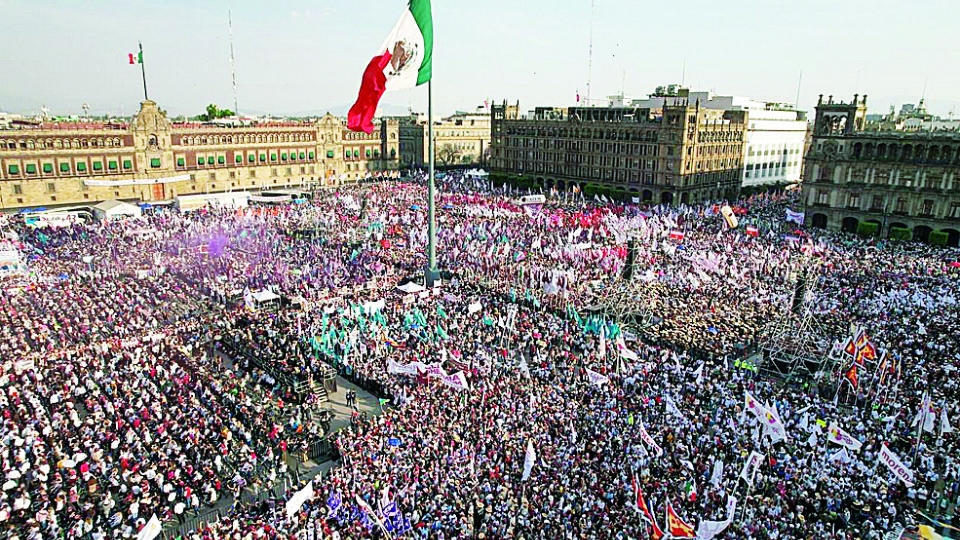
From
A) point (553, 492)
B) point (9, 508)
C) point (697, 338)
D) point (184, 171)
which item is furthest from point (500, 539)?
point (184, 171)

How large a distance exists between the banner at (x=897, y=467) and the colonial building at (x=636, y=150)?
222 ft

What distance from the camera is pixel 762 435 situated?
22.3 meters

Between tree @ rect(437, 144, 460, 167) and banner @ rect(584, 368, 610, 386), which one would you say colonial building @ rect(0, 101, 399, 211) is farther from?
banner @ rect(584, 368, 610, 386)

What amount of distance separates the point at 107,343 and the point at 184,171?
61.1 meters

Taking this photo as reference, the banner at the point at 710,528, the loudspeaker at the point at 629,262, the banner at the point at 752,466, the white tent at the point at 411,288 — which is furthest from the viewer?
the loudspeaker at the point at 629,262

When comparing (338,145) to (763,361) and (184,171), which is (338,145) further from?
(763,361)

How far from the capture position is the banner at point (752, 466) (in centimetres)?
1921

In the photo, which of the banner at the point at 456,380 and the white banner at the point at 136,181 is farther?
the white banner at the point at 136,181

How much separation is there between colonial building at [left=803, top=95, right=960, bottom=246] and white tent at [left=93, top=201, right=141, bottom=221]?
240 ft

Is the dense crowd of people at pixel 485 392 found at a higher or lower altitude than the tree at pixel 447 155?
lower

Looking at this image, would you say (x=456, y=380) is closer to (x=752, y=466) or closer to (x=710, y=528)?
(x=752, y=466)

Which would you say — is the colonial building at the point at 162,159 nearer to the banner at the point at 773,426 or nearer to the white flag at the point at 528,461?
the white flag at the point at 528,461

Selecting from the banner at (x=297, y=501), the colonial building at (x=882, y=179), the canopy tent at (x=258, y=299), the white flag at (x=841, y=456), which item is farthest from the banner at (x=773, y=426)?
the colonial building at (x=882, y=179)

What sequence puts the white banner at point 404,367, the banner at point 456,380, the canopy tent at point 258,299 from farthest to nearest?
1. the canopy tent at point 258,299
2. the white banner at point 404,367
3. the banner at point 456,380
